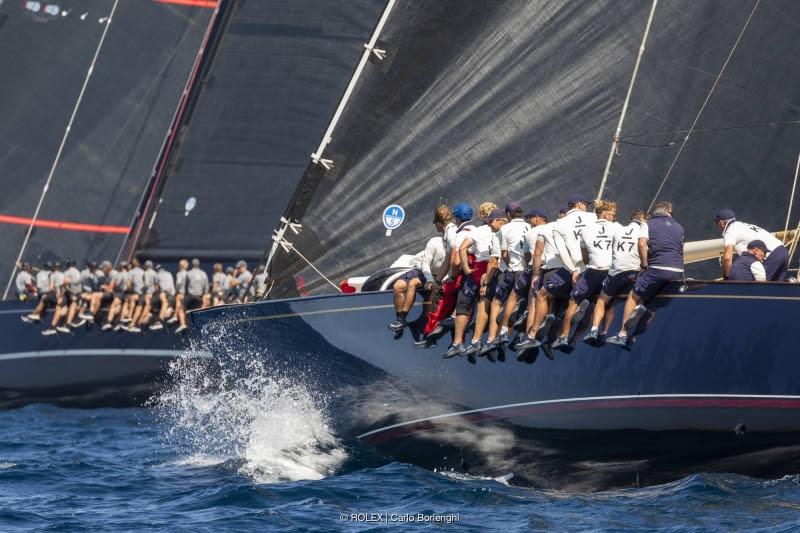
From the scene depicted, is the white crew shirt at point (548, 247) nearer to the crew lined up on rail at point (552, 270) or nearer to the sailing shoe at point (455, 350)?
the crew lined up on rail at point (552, 270)

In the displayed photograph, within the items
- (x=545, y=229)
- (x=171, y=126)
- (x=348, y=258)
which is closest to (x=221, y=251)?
(x=171, y=126)

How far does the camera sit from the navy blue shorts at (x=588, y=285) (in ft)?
41.9

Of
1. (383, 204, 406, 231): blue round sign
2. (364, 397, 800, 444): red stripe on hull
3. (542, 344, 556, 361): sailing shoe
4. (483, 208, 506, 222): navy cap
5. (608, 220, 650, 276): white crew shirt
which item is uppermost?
(383, 204, 406, 231): blue round sign

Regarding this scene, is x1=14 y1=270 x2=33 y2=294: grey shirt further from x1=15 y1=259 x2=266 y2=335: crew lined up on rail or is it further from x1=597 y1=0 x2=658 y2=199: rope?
x1=597 y1=0 x2=658 y2=199: rope

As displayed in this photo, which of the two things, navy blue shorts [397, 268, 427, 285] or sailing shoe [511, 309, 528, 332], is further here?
navy blue shorts [397, 268, 427, 285]

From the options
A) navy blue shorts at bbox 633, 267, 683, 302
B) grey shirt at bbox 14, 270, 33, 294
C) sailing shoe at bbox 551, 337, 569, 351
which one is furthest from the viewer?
grey shirt at bbox 14, 270, 33, 294

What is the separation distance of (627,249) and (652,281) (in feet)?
1.30

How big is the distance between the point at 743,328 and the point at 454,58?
18.8 ft

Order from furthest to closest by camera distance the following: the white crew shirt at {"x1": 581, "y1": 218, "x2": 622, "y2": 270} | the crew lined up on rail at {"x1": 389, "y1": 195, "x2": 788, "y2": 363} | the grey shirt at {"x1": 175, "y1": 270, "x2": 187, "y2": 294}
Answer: the grey shirt at {"x1": 175, "y1": 270, "x2": 187, "y2": 294}, the white crew shirt at {"x1": 581, "y1": 218, "x2": 622, "y2": 270}, the crew lined up on rail at {"x1": 389, "y1": 195, "x2": 788, "y2": 363}

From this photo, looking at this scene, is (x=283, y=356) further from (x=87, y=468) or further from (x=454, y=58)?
(x=454, y=58)

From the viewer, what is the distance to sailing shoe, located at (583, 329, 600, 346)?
41.5 ft

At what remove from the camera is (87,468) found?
Result: 16.1 metres

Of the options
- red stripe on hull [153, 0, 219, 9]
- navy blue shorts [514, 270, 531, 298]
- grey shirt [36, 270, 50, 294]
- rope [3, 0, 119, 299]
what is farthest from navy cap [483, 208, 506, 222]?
red stripe on hull [153, 0, 219, 9]

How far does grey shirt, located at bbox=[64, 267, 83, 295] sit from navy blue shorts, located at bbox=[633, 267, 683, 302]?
49.3ft
